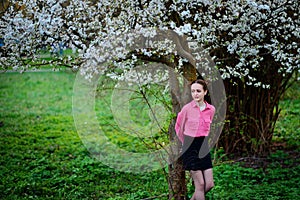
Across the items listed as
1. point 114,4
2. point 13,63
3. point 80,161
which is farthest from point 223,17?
point 80,161

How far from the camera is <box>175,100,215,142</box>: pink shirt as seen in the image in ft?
12.8

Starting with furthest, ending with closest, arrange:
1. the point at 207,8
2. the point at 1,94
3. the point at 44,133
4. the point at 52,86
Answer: the point at 52,86 < the point at 1,94 < the point at 44,133 < the point at 207,8

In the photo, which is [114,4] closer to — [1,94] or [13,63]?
[13,63]

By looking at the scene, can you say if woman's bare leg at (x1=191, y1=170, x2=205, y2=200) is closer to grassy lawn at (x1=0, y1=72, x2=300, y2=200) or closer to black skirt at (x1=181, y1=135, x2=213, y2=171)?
black skirt at (x1=181, y1=135, x2=213, y2=171)

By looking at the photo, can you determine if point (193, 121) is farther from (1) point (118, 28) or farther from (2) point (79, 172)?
(2) point (79, 172)

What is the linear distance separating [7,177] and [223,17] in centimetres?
363

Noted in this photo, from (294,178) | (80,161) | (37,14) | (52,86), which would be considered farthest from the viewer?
(52,86)

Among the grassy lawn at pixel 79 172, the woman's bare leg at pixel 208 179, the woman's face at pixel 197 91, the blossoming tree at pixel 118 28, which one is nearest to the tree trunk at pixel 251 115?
the grassy lawn at pixel 79 172

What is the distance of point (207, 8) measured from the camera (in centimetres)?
485

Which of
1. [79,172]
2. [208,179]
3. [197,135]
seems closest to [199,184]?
[208,179]

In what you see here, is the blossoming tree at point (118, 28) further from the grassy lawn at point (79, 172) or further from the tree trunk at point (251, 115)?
the tree trunk at point (251, 115)

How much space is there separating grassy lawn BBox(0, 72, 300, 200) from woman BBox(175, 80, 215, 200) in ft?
2.61

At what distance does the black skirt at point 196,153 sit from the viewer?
3.93m

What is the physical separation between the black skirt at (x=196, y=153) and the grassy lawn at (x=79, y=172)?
82 cm
